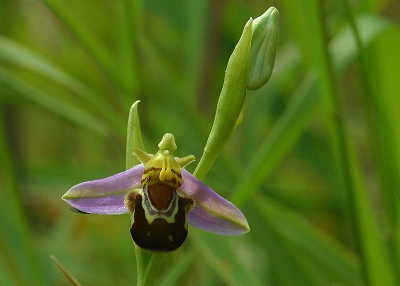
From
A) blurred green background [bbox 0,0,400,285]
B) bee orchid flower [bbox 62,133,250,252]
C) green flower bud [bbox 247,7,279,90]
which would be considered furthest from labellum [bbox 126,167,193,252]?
blurred green background [bbox 0,0,400,285]

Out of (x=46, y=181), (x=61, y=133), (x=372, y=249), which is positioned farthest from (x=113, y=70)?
(x=61, y=133)

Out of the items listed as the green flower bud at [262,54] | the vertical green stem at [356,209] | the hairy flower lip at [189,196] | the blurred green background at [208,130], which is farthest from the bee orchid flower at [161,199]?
the vertical green stem at [356,209]

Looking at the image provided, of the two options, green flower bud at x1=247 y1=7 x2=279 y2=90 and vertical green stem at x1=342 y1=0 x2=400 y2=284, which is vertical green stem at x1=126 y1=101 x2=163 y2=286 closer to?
green flower bud at x1=247 y1=7 x2=279 y2=90

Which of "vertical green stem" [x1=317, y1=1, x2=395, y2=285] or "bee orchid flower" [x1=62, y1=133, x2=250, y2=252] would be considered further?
"vertical green stem" [x1=317, y1=1, x2=395, y2=285]

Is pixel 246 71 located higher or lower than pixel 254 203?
higher

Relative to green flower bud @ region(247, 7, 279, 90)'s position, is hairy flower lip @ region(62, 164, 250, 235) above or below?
below

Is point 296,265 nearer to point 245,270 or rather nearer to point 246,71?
point 245,270
